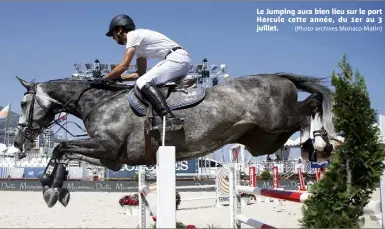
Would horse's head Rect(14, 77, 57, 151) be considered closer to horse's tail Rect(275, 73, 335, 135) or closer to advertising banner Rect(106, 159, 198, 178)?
horse's tail Rect(275, 73, 335, 135)

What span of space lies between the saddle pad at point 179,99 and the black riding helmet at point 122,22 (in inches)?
25.3

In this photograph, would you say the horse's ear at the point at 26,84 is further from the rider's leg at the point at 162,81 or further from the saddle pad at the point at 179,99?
the rider's leg at the point at 162,81

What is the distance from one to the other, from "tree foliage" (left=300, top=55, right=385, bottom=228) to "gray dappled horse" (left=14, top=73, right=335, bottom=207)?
0.92 m

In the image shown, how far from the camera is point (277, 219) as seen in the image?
333 inches

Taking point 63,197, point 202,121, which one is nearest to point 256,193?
point 202,121

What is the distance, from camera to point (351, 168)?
2.78 metres

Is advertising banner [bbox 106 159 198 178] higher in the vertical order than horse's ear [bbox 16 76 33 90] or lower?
lower

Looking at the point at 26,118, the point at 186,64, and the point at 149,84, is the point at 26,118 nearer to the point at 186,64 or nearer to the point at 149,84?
the point at 149,84

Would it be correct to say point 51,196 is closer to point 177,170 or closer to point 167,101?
point 167,101

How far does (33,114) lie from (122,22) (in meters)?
Result: 1.31

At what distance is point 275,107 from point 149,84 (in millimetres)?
1153

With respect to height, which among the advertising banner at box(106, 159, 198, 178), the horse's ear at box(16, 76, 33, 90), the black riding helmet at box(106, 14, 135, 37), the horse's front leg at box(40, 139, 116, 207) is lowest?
the advertising banner at box(106, 159, 198, 178)

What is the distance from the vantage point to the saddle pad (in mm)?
3799

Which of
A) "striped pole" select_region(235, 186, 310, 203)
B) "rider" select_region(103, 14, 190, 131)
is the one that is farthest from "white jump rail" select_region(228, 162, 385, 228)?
"rider" select_region(103, 14, 190, 131)
